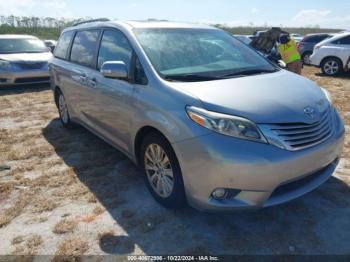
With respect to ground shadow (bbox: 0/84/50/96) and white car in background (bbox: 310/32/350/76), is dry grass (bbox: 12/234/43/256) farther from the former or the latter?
white car in background (bbox: 310/32/350/76)

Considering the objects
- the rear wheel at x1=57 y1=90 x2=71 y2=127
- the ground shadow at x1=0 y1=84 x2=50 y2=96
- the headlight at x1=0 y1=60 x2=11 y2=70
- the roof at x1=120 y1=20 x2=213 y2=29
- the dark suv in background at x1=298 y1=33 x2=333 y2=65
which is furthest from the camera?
the dark suv in background at x1=298 y1=33 x2=333 y2=65

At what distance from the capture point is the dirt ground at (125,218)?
2.90 m

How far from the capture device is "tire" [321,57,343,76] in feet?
39.0

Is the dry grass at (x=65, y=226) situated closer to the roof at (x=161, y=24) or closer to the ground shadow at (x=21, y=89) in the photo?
the roof at (x=161, y=24)

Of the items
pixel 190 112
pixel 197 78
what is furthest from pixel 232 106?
pixel 197 78

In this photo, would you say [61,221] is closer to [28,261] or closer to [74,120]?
[28,261]

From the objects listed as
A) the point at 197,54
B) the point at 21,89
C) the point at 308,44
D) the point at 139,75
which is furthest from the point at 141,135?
the point at 308,44

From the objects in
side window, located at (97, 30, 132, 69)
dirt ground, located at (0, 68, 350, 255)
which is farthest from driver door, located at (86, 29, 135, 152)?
dirt ground, located at (0, 68, 350, 255)

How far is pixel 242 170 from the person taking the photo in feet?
8.65

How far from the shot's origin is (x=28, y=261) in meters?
2.80

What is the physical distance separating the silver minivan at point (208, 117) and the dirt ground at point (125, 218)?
1.07 feet

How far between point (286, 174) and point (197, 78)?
1.20m

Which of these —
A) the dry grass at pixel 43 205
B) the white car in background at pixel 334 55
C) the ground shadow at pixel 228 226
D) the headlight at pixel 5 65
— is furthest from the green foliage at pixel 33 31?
the ground shadow at pixel 228 226

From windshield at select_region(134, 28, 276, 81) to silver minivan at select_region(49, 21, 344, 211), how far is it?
0.01 meters
